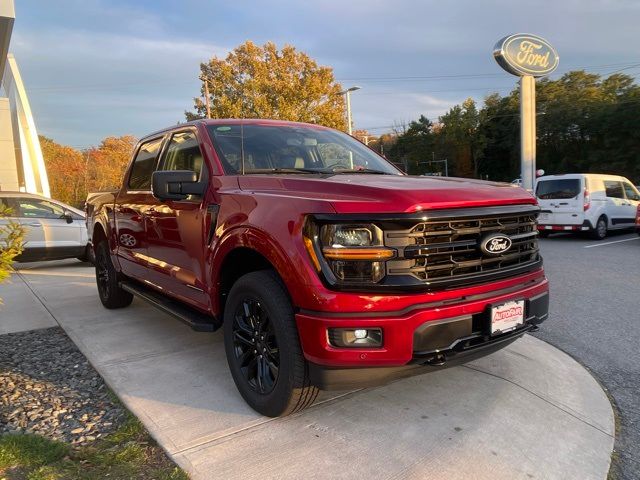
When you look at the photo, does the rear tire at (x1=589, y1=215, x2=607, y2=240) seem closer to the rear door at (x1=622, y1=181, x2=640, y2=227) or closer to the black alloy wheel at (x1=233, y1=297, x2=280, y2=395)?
the rear door at (x1=622, y1=181, x2=640, y2=227)

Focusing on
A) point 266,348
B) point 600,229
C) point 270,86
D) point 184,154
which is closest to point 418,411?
point 266,348

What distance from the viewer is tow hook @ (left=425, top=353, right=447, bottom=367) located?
261cm

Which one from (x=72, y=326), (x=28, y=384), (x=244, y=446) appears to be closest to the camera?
(x=244, y=446)

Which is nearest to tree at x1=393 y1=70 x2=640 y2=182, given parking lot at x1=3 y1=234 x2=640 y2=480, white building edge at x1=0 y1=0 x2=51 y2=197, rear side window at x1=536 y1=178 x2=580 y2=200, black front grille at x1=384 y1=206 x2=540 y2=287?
rear side window at x1=536 y1=178 x2=580 y2=200

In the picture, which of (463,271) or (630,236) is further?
(630,236)

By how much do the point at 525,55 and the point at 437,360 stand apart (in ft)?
46.3

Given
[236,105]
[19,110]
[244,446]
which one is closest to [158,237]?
[244,446]

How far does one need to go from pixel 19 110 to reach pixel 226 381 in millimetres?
30363

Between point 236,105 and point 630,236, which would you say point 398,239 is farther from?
point 236,105

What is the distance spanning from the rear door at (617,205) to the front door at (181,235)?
12.1 metres

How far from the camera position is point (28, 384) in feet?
11.8

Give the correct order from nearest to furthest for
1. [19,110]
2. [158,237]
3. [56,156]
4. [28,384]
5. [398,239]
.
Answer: [398,239] < [28,384] < [158,237] < [19,110] < [56,156]

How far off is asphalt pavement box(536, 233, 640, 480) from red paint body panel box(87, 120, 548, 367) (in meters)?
0.98

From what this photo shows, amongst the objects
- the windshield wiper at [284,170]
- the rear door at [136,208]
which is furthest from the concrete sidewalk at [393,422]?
the windshield wiper at [284,170]
